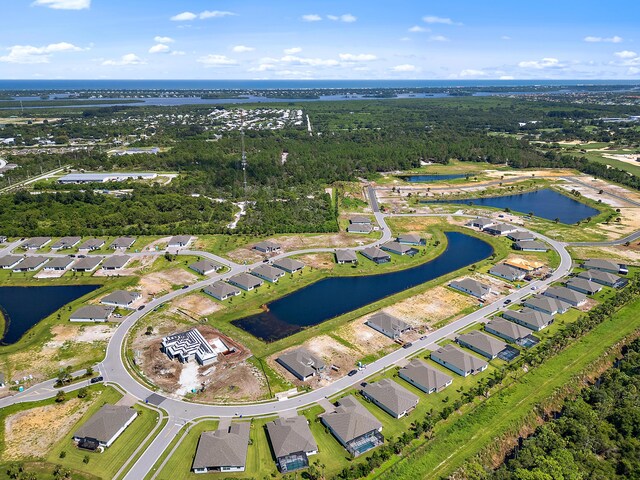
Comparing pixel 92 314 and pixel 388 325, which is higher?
pixel 92 314

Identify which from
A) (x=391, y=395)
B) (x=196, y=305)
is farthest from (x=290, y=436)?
(x=196, y=305)

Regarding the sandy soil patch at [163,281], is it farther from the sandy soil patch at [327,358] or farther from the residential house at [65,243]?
the sandy soil patch at [327,358]

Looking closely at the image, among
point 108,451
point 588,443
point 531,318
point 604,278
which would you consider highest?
point 604,278

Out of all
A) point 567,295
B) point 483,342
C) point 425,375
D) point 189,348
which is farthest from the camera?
point 567,295

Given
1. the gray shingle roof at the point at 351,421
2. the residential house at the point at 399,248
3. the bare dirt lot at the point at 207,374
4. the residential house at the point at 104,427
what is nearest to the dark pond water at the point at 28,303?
the bare dirt lot at the point at 207,374

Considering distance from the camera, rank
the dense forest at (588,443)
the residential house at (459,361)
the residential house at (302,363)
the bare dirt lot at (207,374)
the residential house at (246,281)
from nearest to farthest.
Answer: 1. the dense forest at (588,443)
2. the bare dirt lot at (207,374)
3. the residential house at (302,363)
4. the residential house at (459,361)
5. the residential house at (246,281)

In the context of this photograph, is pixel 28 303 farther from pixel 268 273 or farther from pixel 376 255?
pixel 376 255

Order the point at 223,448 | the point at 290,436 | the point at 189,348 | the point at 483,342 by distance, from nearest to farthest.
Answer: the point at 223,448
the point at 290,436
the point at 189,348
the point at 483,342

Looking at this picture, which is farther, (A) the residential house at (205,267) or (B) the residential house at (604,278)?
(A) the residential house at (205,267)
